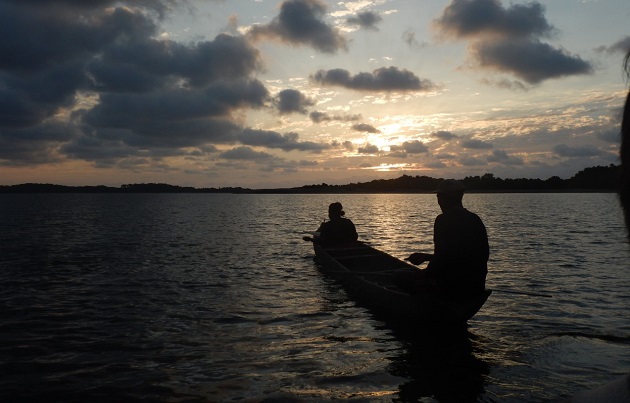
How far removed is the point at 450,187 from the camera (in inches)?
404

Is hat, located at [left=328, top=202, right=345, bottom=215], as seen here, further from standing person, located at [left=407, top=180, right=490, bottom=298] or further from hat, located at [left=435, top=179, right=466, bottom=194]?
hat, located at [left=435, top=179, right=466, bottom=194]

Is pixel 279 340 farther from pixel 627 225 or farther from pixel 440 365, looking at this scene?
pixel 627 225

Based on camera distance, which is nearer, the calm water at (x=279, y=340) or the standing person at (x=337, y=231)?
the calm water at (x=279, y=340)

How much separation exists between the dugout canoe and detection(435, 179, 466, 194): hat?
2.44m

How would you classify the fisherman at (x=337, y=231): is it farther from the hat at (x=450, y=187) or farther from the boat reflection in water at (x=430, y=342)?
the hat at (x=450, y=187)

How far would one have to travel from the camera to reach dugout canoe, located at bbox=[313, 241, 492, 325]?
1081cm

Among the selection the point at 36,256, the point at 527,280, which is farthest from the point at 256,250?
the point at 527,280

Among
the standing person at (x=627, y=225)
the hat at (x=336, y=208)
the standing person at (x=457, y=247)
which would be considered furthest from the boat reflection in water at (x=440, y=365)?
the hat at (x=336, y=208)

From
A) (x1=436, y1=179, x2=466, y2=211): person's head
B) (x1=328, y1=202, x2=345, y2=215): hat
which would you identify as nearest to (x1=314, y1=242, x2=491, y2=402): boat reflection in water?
(x1=436, y1=179, x2=466, y2=211): person's head

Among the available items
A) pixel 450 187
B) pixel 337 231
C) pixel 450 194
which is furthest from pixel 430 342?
pixel 337 231

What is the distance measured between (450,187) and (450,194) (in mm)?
156

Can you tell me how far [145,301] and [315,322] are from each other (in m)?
6.10

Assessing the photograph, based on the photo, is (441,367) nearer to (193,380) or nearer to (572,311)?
(193,380)

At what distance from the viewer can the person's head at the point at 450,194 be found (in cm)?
1020
